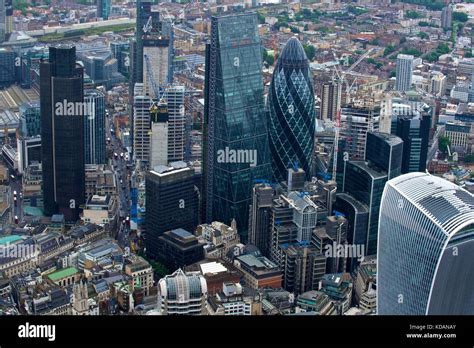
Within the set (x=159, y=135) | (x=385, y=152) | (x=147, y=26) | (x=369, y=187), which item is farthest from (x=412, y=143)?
(x=147, y=26)

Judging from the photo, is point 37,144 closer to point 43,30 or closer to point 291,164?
point 291,164

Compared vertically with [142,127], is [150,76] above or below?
above

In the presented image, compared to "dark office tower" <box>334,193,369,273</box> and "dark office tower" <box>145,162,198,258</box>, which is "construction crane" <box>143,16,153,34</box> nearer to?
"dark office tower" <box>145,162,198,258</box>

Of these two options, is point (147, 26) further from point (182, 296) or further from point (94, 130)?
point (182, 296)
